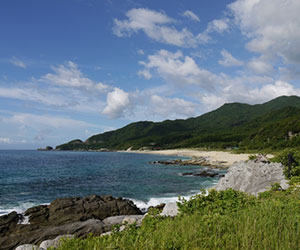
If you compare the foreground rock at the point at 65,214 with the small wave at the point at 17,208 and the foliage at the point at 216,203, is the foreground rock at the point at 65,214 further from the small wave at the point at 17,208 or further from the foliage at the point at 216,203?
the foliage at the point at 216,203

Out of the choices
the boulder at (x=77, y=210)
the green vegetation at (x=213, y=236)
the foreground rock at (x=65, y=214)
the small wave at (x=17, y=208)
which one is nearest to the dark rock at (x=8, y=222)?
the foreground rock at (x=65, y=214)

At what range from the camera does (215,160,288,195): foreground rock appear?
1870cm

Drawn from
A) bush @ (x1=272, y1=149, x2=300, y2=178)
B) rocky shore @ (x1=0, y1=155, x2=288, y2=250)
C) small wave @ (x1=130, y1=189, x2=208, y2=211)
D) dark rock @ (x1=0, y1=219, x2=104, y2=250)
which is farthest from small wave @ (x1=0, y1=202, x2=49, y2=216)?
bush @ (x1=272, y1=149, x2=300, y2=178)

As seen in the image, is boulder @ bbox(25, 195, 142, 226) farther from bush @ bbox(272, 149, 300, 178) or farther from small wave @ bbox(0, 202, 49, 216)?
bush @ bbox(272, 149, 300, 178)

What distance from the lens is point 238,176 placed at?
67.6ft

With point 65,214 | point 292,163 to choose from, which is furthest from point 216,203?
point 65,214

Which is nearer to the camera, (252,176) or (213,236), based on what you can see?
(213,236)

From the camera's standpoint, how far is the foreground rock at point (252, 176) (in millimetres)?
18703

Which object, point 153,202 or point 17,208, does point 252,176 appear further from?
point 17,208

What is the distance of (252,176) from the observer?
1962 cm

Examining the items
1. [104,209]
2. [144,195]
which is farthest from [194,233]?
[144,195]

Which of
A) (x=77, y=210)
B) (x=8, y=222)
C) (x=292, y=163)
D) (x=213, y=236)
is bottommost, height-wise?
(x=8, y=222)

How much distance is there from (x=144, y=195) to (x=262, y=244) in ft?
80.9

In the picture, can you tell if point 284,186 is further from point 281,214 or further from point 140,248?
point 140,248
